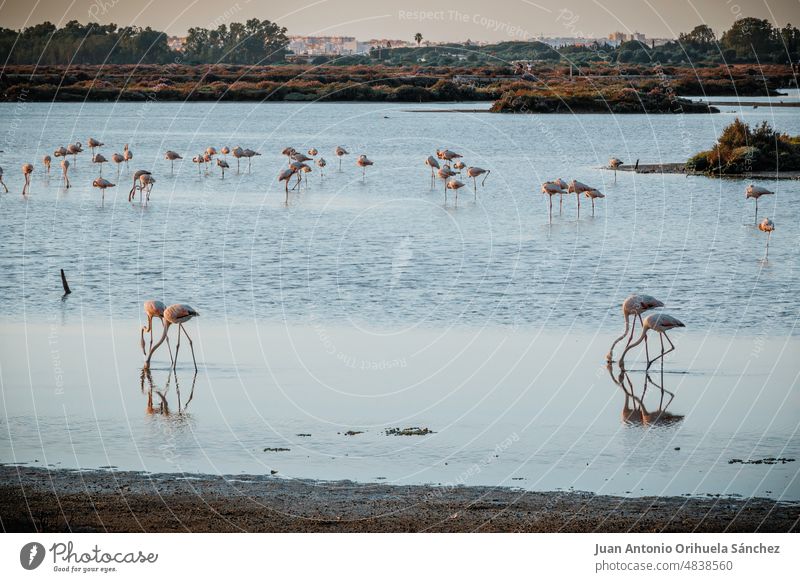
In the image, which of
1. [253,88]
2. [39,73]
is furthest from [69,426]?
[39,73]

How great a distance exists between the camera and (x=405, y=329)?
19.5 metres

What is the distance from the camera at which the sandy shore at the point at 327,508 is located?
10344 millimetres

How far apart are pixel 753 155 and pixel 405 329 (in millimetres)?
28922

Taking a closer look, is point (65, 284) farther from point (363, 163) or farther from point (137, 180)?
point (363, 163)

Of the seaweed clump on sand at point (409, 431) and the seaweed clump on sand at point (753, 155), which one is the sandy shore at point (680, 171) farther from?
the seaweed clump on sand at point (409, 431)

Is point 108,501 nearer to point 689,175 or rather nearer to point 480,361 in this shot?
point 480,361

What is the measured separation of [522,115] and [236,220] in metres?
59.6
